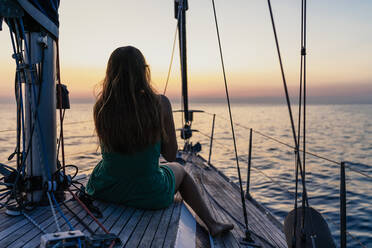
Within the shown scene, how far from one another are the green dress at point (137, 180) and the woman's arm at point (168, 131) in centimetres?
10

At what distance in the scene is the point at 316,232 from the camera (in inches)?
81.5

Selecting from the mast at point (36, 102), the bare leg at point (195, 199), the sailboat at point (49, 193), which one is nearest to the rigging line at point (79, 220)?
the sailboat at point (49, 193)

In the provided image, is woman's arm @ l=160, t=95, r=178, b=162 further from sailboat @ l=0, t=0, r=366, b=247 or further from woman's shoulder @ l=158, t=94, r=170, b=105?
sailboat @ l=0, t=0, r=366, b=247

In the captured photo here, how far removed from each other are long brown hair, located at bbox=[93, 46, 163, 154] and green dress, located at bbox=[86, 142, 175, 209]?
0.22ft

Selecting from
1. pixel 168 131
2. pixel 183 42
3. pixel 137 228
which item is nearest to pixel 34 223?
pixel 137 228

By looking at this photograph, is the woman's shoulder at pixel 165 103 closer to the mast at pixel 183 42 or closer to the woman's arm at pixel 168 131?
the woman's arm at pixel 168 131

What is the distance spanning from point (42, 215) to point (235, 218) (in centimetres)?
167

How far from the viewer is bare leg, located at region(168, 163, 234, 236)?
2.05 meters

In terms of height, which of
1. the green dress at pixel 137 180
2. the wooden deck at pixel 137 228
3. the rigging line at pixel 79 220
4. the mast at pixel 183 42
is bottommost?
the wooden deck at pixel 137 228

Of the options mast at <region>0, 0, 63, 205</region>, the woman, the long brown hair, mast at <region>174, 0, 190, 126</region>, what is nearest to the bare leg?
the woman

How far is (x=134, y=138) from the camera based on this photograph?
189 cm

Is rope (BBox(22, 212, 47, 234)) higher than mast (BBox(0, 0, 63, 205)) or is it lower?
lower

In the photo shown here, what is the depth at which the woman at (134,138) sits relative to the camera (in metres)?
1.88

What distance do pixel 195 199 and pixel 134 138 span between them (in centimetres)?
59
